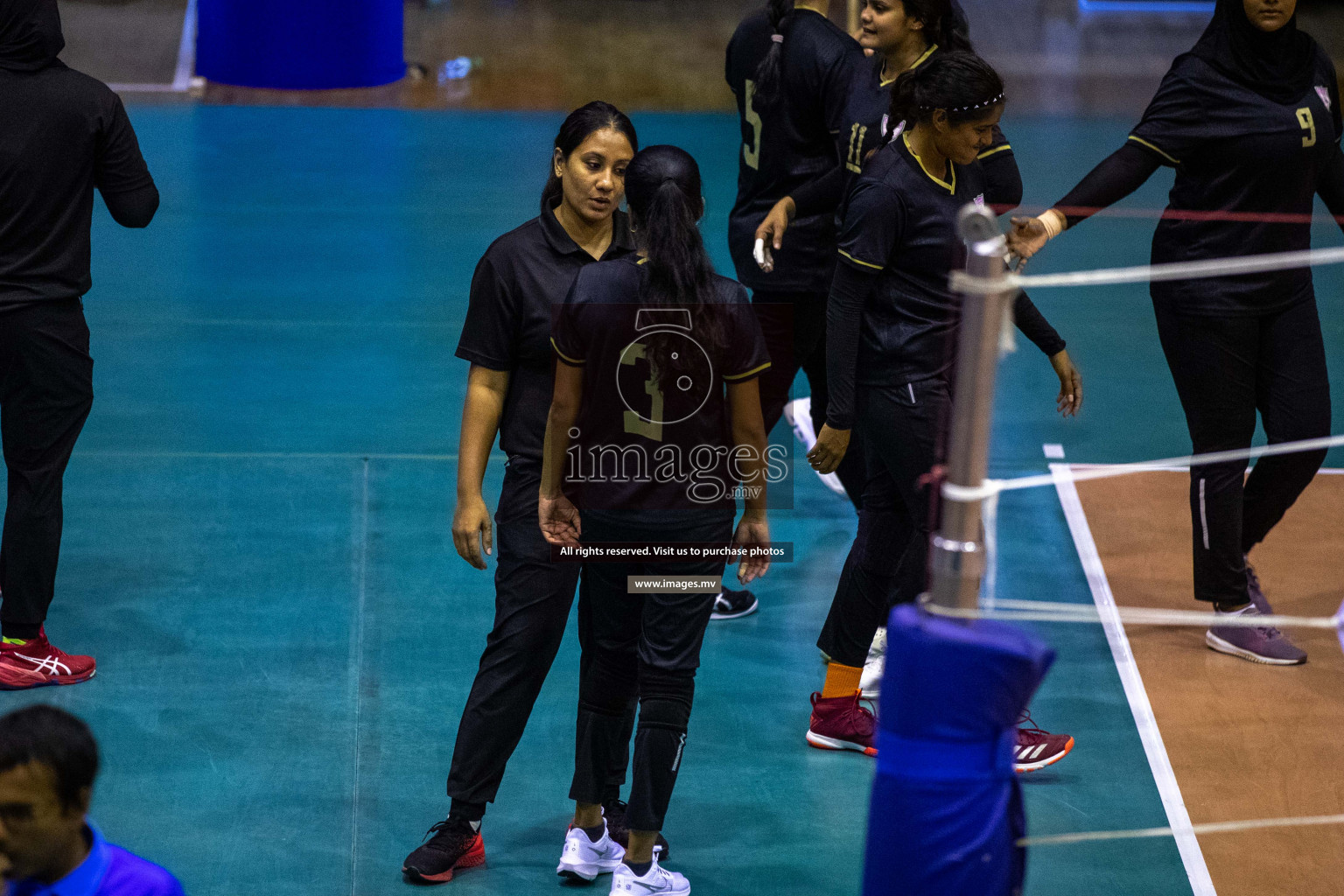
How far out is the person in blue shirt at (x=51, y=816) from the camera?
2.13 meters

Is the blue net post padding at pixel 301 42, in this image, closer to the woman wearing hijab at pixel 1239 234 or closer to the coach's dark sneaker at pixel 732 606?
the coach's dark sneaker at pixel 732 606

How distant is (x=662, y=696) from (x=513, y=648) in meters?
0.41

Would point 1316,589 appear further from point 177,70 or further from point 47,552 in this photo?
point 177,70

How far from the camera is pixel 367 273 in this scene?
8.03m

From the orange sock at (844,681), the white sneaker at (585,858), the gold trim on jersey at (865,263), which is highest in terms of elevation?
the gold trim on jersey at (865,263)

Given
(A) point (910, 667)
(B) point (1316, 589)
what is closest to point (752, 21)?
(B) point (1316, 589)

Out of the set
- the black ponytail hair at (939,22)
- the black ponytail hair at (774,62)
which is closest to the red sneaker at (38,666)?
the black ponytail hair at (774,62)

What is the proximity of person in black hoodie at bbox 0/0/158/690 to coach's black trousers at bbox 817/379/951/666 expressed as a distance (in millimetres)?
2182

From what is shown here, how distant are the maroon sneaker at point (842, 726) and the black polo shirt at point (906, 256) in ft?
3.07

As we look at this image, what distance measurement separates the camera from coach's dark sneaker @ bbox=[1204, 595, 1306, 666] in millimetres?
4859

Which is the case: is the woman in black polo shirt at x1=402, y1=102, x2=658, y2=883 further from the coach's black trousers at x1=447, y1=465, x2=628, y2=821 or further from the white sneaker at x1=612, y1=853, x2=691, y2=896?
the white sneaker at x1=612, y1=853, x2=691, y2=896

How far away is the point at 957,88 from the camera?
3779mm

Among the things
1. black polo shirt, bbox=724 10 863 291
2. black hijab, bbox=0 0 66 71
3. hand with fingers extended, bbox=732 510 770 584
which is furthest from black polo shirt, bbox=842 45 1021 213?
black hijab, bbox=0 0 66 71

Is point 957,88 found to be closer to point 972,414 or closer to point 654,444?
point 654,444
